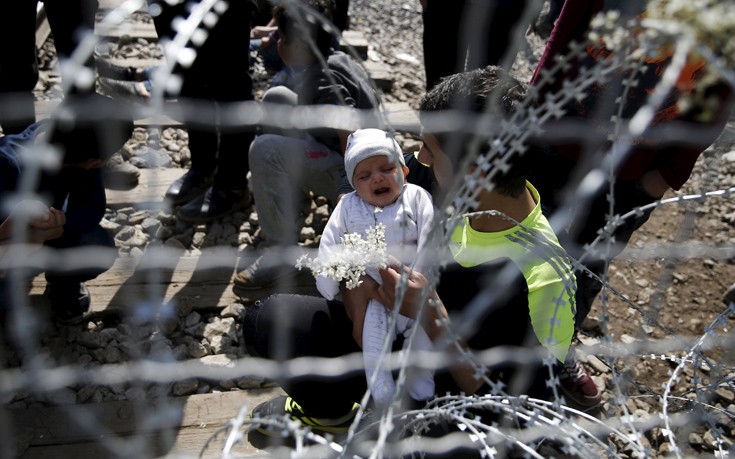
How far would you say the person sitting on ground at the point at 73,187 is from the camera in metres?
1.93

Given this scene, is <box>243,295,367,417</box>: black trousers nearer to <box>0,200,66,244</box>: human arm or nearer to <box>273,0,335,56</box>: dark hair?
<box>0,200,66,244</box>: human arm

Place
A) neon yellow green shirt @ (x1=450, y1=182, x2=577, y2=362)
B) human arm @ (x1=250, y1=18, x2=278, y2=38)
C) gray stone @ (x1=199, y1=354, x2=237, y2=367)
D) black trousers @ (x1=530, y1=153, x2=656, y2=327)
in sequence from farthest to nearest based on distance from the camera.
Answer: human arm @ (x1=250, y1=18, x2=278, y2=38) < gray stone @ (x1=199, y1=354, x2=237, y2=367) < black trousers @ (x1=530, y1=153, x2=656, y2=327) < neon yellow green shirt @ (x1=450, y1=182, x2=577, y2=362)

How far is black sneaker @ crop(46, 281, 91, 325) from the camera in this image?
86.0 inches

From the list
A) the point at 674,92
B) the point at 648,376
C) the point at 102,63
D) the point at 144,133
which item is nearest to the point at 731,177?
the point at 648,376

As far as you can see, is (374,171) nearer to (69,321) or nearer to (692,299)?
(69,321)

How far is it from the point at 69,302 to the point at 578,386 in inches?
71.2

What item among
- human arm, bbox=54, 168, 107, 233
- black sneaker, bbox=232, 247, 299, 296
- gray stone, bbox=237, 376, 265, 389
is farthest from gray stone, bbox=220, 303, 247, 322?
human arm, bbox=54, 168, 107, 233

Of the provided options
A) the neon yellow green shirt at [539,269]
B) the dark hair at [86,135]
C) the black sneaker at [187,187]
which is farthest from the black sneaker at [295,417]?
the black sneaker at [187,187]

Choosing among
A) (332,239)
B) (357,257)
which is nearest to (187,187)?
(332,239)

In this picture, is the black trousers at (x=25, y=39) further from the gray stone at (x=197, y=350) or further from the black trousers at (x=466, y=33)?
the black trousers at (x=466, y=33)

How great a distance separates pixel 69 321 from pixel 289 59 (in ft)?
4.13

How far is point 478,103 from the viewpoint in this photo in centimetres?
152

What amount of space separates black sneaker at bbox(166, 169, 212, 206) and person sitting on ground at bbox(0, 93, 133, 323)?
21.6 inches

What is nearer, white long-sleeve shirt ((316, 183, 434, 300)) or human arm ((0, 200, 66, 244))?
white long-sleeve shirt ((316, 183, 434, 300))
